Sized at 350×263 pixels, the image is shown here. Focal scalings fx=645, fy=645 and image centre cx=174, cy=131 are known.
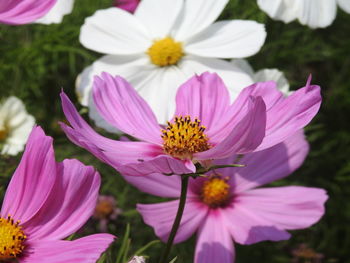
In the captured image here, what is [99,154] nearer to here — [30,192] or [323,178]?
[30,192]

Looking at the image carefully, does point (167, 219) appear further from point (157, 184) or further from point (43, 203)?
point (43, 203)

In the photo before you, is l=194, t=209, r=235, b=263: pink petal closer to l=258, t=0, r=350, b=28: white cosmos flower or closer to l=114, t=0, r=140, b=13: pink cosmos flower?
l=258, t=0, r=350, b=28: white cosmos flower

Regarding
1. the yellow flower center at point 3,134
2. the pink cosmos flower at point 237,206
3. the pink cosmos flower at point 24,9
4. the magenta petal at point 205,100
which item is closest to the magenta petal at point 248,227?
the pink cosmos flower at point 237,206

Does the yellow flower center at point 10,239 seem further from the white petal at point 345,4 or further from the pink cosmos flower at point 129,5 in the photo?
the pink cosmos flower at point 129,5

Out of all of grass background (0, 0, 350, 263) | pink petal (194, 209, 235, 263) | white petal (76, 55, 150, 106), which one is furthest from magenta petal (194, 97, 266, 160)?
grass background (0, 0, 350, 263)

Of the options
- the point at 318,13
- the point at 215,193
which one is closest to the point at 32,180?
the point at 215,193

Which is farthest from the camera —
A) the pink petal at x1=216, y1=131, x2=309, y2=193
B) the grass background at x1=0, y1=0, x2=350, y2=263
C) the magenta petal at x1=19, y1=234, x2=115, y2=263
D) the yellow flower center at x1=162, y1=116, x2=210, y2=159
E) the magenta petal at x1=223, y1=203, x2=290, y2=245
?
the grass background at x1=0, y1=0, x2=350, y2=263
